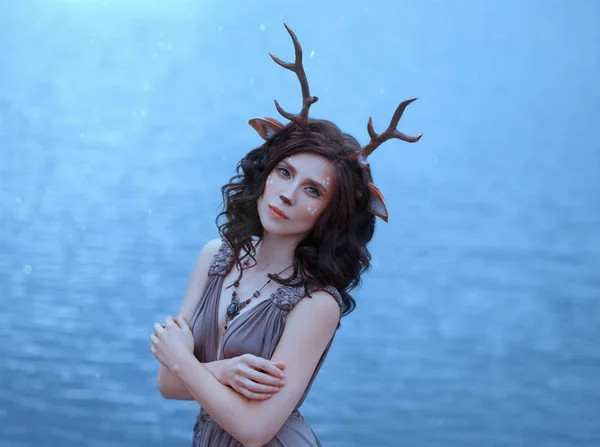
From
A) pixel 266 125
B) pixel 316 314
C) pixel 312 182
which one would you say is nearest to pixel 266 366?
pixel 316 314

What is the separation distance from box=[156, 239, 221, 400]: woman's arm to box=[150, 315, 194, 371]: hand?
0.05m

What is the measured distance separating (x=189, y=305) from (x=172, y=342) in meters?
0.16

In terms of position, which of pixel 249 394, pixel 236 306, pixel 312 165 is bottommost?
pixel 249 394

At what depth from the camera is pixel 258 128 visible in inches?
76.9

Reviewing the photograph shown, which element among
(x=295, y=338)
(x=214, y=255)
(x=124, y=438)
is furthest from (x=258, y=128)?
(x=124, y=438)

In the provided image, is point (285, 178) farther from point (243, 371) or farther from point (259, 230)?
point (243, 371)

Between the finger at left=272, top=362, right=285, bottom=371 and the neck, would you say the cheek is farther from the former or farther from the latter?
the finger at left=272, top=362, right=285, bottom=371

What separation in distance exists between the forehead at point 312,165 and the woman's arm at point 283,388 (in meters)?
0.25

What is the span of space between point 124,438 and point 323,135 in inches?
99.0

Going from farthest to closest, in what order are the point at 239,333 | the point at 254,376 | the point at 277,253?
the point at 277,253
the point at 239,333
the point at 254,376

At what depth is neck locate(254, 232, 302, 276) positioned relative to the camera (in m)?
1.91

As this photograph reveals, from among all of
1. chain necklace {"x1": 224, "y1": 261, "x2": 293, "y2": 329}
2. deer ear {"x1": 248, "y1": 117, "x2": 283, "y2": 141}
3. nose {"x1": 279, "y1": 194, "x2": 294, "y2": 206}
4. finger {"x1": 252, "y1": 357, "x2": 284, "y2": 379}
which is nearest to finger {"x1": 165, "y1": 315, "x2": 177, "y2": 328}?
chain necklace {"x1": 224, "y1": 261, "x2": 293, "y2": 329}

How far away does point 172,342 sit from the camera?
179 centimetres

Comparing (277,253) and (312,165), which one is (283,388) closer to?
(277,253)
